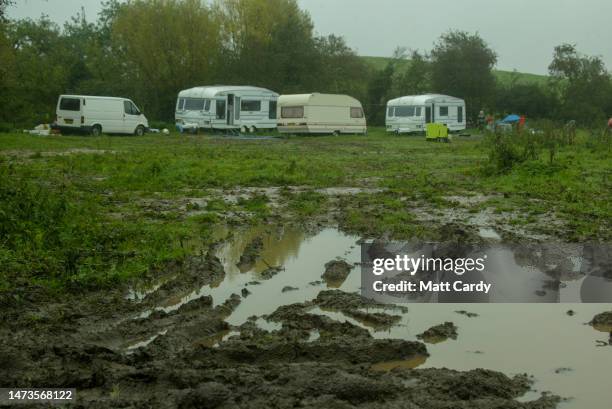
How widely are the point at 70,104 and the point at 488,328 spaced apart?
1177 inches

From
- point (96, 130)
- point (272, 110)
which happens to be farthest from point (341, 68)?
point (96, 130)

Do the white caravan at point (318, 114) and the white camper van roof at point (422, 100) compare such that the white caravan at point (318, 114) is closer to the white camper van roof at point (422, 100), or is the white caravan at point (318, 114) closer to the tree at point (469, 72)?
the white camper van roof at point (422, 100)

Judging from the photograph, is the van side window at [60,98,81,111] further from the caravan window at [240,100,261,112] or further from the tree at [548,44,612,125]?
the tree at [548,44,612,125]

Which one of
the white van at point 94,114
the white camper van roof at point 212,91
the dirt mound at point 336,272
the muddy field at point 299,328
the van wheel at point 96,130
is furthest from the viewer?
the white camper van roof at point 212,91

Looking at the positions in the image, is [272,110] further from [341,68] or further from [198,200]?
[198,200]

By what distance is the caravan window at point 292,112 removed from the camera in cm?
3906

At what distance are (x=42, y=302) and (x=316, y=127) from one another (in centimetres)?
3388

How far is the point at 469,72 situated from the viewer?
164ft

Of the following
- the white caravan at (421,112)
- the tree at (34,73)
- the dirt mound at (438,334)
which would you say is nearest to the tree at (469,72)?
the white caravan at (421,112)

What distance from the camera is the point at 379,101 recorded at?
5153 cm

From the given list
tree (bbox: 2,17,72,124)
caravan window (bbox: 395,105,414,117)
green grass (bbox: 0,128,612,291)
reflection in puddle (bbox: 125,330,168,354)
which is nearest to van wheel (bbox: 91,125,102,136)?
tree (bbox: 2,17,72,124)

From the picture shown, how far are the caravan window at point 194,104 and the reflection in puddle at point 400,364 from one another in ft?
111

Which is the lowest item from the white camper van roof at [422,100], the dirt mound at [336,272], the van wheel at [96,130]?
the dirt mound at [336,272]

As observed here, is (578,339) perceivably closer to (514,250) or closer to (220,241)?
(514,250)
